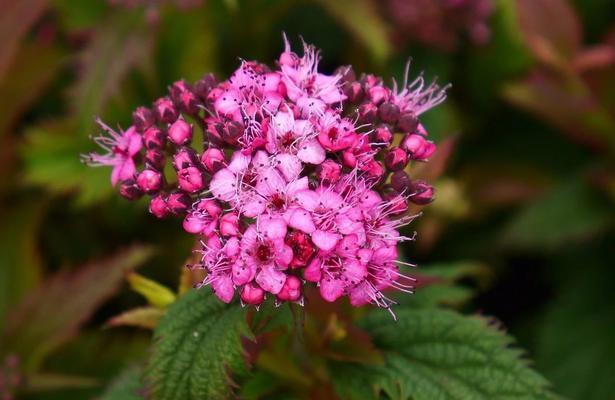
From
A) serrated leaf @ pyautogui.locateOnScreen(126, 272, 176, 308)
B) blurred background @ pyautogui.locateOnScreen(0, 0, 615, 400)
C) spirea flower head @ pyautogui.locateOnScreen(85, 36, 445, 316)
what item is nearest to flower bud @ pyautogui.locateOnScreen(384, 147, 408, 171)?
spirea flower head @ pyautogui.locateOnScreen(85, 36, 445, 316)

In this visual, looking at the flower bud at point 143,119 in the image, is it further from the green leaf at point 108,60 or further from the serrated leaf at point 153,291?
the green leaf at point 108,60

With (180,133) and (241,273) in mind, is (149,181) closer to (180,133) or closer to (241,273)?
(180,133)

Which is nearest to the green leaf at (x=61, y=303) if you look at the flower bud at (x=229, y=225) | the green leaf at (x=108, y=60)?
the green leaf at (x=108, y=60)

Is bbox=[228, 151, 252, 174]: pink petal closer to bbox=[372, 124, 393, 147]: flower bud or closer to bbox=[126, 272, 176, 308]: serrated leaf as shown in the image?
bbox=[372, 124, 393, 147]: flower bud

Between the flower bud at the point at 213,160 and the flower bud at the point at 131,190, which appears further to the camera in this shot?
the flower bud at the point at 131,190

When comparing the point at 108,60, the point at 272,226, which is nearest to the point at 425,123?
the point at 108,60

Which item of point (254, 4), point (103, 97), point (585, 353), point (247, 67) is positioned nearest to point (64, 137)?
point (103, 97)

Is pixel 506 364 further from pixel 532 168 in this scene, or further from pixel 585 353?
pixel 532 168
